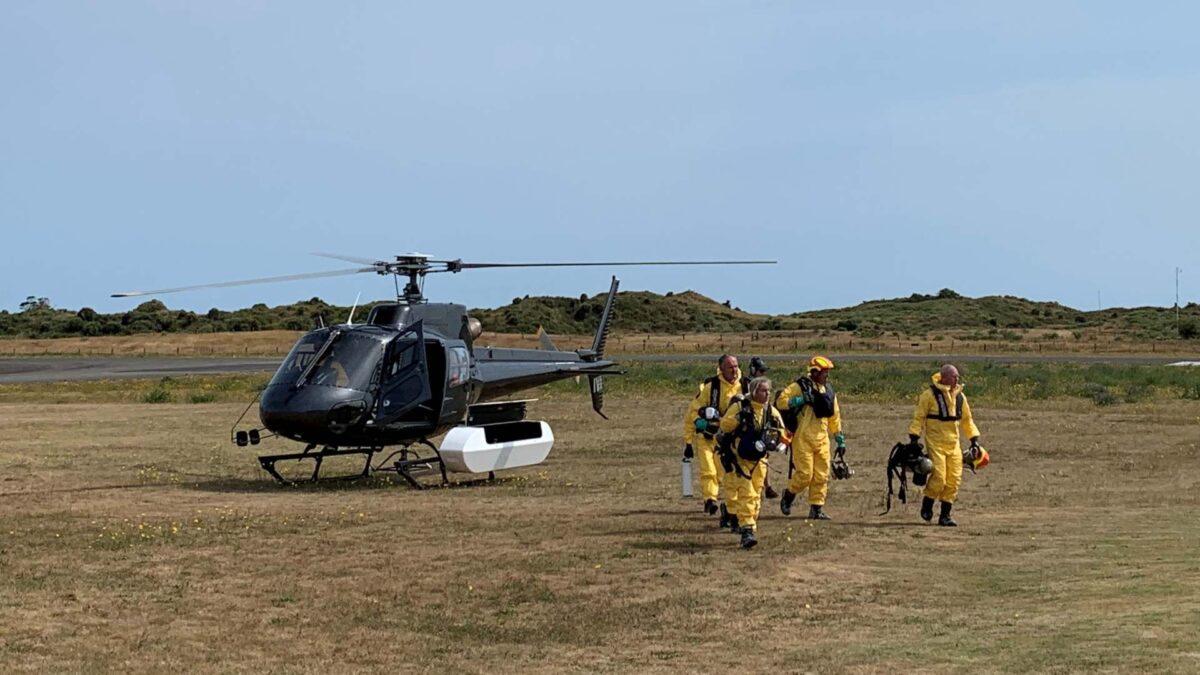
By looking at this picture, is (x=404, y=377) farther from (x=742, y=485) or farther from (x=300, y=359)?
(x=742, y=485)

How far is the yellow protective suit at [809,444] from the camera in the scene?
51.2 feet

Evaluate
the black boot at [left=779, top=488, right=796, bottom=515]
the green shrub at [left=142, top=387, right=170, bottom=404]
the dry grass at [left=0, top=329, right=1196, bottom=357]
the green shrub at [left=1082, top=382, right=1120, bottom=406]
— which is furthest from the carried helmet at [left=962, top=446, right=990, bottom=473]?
the dry grass at [left=0, top=329, right=1196, bottom=357]

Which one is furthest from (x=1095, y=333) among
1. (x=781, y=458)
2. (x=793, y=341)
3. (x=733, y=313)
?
(x=781, y=458)

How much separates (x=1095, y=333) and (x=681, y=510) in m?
86.9

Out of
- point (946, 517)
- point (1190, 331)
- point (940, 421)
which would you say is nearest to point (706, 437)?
point (940, 421)

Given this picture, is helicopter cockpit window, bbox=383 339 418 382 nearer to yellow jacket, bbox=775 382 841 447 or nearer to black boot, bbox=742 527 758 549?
yellow jacket, bbox=775 382 841 447

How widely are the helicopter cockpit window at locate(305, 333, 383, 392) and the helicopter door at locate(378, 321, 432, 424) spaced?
0.24m

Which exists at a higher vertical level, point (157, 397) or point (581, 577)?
point (157, 397)

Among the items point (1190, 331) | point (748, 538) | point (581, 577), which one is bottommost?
point (581, 577)

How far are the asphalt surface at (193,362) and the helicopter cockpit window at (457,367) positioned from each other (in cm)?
3551

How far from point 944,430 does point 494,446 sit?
Answer: 23.9 ft

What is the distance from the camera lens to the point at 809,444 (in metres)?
15.6

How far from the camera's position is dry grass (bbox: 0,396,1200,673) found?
9.58 m

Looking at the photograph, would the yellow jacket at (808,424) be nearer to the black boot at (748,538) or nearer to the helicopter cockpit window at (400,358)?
the black boot at (748,538)
